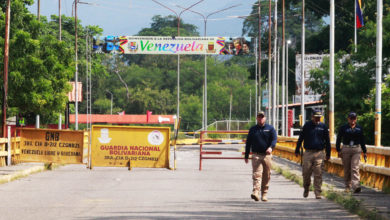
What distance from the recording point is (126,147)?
2833 cm

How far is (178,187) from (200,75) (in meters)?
120

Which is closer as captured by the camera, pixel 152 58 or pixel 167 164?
pixel 167 164

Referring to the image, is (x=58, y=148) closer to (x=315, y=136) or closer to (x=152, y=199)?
(x=152, y=199)

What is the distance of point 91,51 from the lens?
85875mm

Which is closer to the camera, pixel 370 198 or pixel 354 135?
pixel 370 198

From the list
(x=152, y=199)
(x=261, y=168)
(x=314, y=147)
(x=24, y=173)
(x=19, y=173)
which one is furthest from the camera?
(x=24, y=173)

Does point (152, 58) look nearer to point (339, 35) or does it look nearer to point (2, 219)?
point (339, 35)

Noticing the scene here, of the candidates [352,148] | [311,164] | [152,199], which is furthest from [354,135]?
[152,199]

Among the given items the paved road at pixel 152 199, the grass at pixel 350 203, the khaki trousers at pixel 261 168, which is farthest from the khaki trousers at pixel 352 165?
the khaki trousers at pixel 261 168

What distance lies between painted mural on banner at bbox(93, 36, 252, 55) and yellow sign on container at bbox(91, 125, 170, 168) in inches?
1803

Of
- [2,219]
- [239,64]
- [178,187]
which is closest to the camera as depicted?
[2,219]

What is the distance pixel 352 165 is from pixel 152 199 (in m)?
4.76

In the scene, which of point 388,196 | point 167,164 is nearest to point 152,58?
point 167,164

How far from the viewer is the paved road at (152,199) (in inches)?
548
